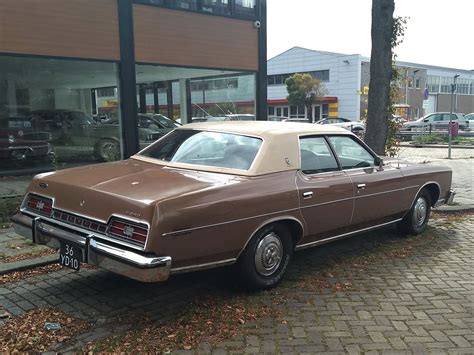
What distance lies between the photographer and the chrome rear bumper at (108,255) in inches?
130

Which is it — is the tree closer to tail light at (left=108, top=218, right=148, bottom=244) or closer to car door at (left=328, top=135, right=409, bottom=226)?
car door at (left=328, top=135, right=409, bottom=226)

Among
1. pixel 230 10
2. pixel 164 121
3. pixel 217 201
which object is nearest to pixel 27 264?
pixel 217 201

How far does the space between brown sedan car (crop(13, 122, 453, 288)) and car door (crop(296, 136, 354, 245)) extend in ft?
0.04

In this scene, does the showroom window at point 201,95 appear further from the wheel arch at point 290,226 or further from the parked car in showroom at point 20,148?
the wheel arch at point 290,226

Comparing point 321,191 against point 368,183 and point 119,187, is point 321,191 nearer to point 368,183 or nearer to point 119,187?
point 368,183

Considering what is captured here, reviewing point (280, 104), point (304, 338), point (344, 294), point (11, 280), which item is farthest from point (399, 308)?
point (280, 104)

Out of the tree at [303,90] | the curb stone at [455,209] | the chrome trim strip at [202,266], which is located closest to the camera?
the chrome trim strip at [202,266]

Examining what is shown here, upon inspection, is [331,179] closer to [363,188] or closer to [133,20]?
[363,188]

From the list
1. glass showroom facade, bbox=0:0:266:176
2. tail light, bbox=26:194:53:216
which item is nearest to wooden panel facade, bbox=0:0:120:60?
glass showroom facade, bbox=0:0:266:176

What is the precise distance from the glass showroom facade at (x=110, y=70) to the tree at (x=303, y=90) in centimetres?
3194

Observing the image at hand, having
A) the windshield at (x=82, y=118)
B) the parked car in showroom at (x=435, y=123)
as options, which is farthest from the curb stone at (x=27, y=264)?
the parked car in showroom at (x=435, y=123)

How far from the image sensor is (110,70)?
10977 mm

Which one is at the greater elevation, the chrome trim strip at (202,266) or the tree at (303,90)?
the tree at (303,90)

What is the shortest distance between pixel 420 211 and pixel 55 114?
8.68 m
